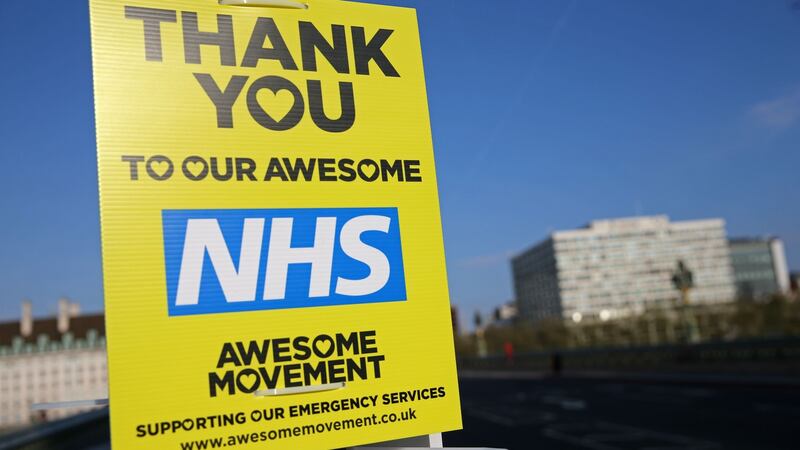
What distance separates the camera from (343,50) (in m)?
3.20

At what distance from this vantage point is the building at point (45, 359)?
113 meters

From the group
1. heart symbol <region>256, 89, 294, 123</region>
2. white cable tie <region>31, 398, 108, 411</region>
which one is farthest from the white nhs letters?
white cable tie <region>31, 398, 108, 411</region>

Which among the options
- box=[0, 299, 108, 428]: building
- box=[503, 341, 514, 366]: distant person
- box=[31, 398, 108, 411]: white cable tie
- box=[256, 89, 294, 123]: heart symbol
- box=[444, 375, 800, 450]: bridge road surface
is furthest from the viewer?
box=[0, 299, 108, 428]: building

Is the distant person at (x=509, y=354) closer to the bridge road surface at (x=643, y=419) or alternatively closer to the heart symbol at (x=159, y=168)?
the bridge road surface at (x=643, y=419)

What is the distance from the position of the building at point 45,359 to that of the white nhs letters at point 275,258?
118 m

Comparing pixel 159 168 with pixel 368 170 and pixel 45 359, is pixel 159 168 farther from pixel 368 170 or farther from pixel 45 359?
pixel 45 359

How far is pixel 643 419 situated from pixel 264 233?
17702mm

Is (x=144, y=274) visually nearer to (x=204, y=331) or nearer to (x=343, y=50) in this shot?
(x=204, y=331)

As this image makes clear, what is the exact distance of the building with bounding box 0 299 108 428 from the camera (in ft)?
371

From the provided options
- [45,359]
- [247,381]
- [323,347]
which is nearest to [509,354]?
[323,347]

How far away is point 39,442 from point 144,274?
20.8ft

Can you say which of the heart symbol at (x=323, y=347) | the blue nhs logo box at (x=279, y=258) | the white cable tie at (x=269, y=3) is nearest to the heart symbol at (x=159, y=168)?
the blue nhs logo box at (x=279, y=258)

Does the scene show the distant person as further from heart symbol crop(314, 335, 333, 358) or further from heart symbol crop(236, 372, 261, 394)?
heart symbol crop(236, 372, 261, 394)

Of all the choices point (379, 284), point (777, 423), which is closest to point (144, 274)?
point (379, 284)
